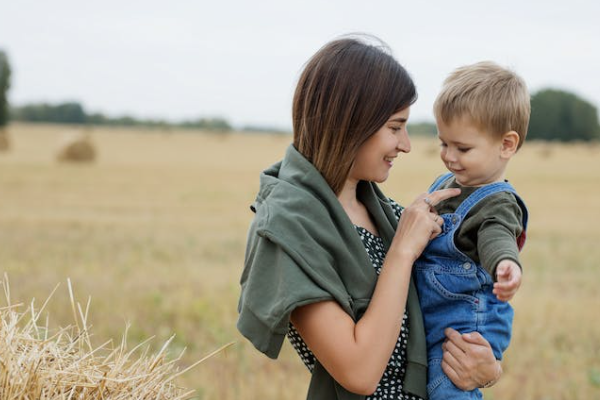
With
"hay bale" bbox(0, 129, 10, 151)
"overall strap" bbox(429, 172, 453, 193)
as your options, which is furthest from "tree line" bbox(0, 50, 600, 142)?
"overall strap" bbox(429, 172, 453, 193)

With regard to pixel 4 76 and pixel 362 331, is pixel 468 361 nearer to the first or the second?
pixel 362 331

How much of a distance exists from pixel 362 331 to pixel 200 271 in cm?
617

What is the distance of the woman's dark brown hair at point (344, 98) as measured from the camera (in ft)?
7.71

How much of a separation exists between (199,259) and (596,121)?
236 feet

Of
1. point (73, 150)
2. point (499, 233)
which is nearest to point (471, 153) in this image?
point (499, 233)

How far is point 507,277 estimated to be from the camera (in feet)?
7.29

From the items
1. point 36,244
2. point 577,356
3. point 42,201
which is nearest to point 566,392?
point 577,356

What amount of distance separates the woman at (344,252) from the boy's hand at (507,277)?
9.8 inches

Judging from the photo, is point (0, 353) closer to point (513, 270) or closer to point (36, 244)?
point (513, 270)

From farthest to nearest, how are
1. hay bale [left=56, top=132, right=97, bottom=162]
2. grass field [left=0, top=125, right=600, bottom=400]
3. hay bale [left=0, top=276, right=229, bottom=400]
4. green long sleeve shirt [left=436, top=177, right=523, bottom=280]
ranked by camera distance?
hay bale [left=56, top=132, right=97, bottom=162], grass field [left=0, top=125, right=600, bottom=400], green long sleeve shirt [left=436, top=177, right=523, bottom=280], hay bale [left=0, top=276, right=229, bottom=400]

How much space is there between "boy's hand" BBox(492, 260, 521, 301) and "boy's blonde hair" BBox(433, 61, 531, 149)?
0.49 m

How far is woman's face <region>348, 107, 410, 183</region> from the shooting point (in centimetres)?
240

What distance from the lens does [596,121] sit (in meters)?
74.6

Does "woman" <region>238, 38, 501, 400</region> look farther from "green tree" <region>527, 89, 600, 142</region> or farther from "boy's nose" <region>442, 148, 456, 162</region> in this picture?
"green tree" <region>527, 89, 600, 142</region>
